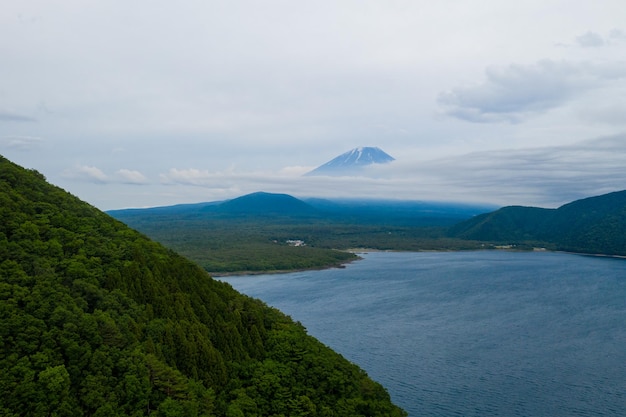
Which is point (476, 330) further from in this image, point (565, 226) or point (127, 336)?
A: point (565, 226)

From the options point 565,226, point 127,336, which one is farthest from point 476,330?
point 565,226

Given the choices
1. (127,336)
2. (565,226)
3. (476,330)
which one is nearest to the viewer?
(127,336)

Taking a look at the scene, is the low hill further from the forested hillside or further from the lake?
the forested hillside

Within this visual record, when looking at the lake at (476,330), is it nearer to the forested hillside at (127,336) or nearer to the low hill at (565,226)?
the forested hillside at (127,336)

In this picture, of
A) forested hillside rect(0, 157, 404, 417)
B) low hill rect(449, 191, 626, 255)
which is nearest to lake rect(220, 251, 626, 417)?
forested hillside rect(0, 157, 404, 417)

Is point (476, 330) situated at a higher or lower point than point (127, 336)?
lower

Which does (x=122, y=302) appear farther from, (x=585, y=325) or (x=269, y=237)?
(x=269, y=237)
